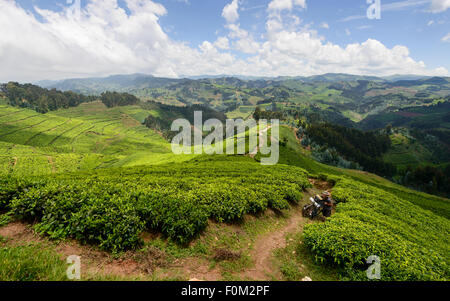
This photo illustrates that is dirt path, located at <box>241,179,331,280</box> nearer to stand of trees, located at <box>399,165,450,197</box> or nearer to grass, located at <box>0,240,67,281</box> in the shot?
grass, located at <box>0,240,67,281</box>

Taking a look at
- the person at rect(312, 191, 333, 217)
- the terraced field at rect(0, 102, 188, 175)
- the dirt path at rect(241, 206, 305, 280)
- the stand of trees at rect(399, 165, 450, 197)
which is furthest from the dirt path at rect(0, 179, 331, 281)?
the stand of trees at rect(399, 165, 450, 197)

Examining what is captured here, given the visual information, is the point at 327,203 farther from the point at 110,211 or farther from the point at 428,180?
the point at 428,180

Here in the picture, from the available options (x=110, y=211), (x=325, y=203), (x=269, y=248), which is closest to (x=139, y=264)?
(x=110, y=211)

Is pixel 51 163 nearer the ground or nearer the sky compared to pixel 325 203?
nearer the ground

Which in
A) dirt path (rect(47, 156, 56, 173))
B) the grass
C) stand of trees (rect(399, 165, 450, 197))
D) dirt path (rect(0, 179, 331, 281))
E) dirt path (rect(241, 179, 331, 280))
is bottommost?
stand of trees (rect(399, 165, 450, 197))

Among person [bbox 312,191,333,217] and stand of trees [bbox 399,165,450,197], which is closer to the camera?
person [bbox 312,191,333,217]

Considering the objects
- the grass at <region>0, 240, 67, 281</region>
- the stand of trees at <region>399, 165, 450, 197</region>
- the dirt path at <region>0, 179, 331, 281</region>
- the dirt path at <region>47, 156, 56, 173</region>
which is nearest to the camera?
the grass at <region>0, 240, 67, 281</region>

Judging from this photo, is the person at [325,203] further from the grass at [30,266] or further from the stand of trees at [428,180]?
the stand of trees at [428,180]

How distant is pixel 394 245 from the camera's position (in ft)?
35.1

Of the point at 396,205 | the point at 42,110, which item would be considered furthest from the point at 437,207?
the point at 42,110

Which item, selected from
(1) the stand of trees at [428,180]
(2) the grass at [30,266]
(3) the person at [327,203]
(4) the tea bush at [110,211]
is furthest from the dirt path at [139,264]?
(1) the stand of trees at [428,180]

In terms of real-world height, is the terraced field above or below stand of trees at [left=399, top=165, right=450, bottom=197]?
above

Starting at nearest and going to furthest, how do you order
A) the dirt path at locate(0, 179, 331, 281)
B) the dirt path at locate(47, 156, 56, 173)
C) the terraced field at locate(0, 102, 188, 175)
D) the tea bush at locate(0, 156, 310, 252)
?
the dirt path at locate(0, 179, 331, 281), the tea bush at locate(0, 156, 310, 252), the dirt path at locate(47, 156, 56, 173), the terraced field at locate(0, 102, 188, 175)
